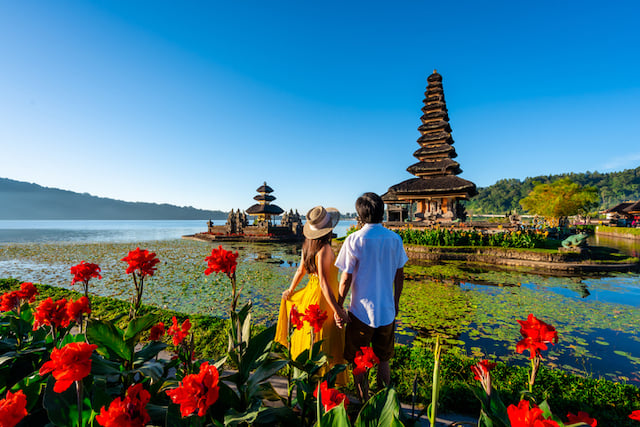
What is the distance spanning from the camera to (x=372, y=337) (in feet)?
7.36

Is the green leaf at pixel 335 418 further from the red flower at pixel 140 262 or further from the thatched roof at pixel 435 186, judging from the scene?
the thatched roof at pixel 435 186

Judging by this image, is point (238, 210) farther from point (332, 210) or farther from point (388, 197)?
point (332, 210)

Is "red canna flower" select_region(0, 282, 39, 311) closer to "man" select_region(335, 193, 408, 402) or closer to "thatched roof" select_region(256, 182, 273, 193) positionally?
"man" select_region(335, 193, 408, 402)

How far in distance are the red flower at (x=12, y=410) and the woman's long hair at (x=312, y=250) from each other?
182cm

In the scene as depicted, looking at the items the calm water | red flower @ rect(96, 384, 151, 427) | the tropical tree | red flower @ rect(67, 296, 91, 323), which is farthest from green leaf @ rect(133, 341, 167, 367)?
the tropical tree

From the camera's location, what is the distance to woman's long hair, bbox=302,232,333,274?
8.15 feet

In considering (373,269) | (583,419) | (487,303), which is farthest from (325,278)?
(487,303)

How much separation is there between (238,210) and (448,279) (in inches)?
991

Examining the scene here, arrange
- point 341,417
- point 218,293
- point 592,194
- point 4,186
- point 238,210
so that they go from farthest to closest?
point 4,186 → point 592,194 → point 238,210 → point 218,293 → point 341,417

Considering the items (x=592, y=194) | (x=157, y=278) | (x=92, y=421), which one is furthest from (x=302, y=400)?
(x=592, y=194)

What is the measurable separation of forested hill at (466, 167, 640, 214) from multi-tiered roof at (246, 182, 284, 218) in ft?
210

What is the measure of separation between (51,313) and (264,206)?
3238 cm

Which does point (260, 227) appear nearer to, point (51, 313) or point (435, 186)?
point (435, 186)

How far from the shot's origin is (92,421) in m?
1.38
